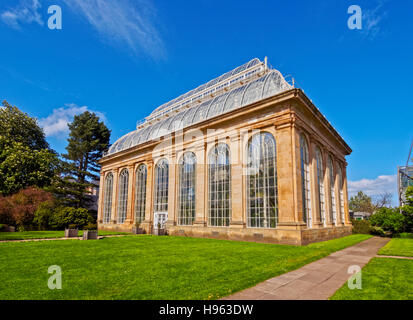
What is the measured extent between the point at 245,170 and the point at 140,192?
53.8 feet

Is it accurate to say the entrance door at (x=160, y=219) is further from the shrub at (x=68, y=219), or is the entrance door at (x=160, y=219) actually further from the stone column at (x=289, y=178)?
the stone column at (x=289, y=178)

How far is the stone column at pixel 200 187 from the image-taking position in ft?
76.8

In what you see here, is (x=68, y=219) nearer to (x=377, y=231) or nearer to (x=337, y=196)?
(x=337, y=196)

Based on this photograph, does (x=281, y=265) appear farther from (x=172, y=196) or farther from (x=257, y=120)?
(x=172, y=196)

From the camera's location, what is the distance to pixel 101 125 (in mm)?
52062

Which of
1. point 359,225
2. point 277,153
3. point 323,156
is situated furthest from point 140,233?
point 359,225

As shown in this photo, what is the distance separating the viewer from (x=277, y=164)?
62.7 feet

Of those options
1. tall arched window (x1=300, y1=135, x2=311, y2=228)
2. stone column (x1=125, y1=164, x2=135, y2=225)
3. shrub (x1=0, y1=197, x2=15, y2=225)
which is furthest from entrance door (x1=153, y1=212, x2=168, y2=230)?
shrub (x1=0, y1=197, x2=15, y2=225)

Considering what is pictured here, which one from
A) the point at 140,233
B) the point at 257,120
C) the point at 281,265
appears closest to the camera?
the point at 281,265

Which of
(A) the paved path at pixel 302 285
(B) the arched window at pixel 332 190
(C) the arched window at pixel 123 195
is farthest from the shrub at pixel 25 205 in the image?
(B) the arched window at pixel 332 190

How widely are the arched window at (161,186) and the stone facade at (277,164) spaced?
64 cm
